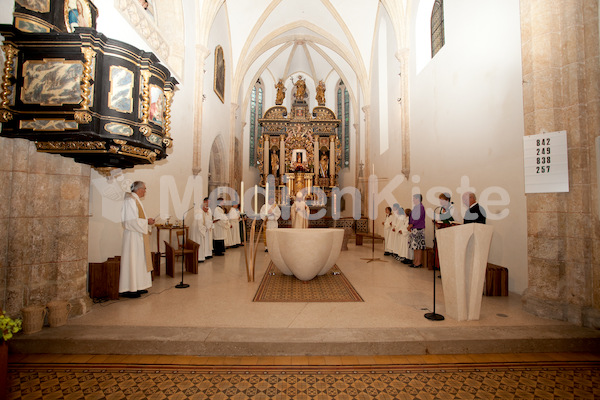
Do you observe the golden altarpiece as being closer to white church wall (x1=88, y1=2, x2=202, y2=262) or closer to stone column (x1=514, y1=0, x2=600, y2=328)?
white church wall (x1=88, y1=2, x2=202, y2=262)

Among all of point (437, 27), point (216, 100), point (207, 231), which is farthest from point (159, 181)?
point (437, 27)

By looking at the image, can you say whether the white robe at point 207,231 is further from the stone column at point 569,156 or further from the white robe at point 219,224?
the stone column at point 569,156

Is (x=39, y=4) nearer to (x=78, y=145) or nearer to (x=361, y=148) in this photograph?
(x=78, y=145)

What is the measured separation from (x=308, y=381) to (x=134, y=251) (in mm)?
3136

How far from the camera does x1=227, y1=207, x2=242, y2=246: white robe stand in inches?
370

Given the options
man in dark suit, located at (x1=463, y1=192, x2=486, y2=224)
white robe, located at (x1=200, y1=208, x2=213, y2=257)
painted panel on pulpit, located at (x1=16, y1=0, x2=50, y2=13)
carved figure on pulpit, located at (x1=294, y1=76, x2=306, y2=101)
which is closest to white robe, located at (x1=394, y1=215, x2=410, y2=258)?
man in dark suit, located at (x1=463, y1=192, x2=486, y2=224)

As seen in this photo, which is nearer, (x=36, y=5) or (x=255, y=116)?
(x=36, y=5)

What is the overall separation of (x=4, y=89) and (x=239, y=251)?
21.5 feet

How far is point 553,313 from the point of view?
3.62 meters

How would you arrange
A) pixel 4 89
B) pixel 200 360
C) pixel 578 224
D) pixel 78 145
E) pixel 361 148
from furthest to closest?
pixel 361 148 < pixel 578 224 < pixel 78 145 < pixel 4 89 < pixel 200 360

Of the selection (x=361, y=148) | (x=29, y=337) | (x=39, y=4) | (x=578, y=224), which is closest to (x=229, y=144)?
(x=361, y=148)

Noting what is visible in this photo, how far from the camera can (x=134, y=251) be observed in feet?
14.4

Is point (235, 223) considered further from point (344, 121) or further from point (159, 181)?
point (344, 121)

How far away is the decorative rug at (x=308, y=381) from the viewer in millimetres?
2346
